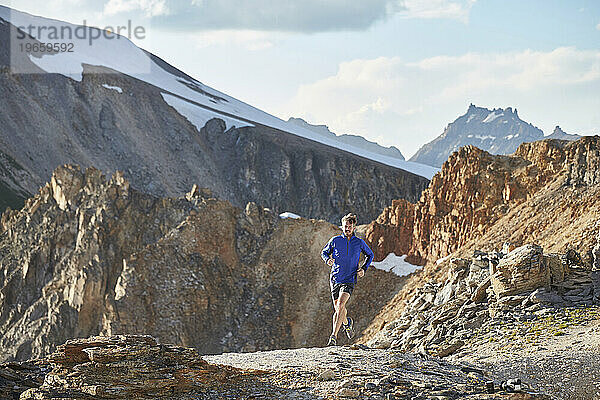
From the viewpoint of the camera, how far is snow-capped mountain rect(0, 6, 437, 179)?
272 feet

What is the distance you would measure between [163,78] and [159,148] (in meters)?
34.8

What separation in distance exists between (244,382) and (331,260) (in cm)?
348

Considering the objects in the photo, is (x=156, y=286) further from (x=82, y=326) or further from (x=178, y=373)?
(x=178, y=373)

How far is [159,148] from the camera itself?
73.3m

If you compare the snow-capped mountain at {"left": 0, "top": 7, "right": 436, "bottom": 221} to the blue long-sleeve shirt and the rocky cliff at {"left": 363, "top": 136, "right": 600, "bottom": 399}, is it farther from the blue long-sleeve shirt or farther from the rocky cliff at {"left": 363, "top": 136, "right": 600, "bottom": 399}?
→ the blue long-sleeve shirt

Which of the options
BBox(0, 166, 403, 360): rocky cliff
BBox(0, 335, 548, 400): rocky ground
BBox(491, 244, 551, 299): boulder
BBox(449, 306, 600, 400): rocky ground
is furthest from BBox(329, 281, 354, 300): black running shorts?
BBox(0, 166, 403, 360): rocky cliff

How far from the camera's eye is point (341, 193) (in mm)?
75125

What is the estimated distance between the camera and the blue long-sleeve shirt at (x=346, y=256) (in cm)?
1021

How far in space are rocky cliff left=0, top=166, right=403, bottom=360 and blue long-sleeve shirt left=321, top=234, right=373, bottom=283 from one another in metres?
15.1

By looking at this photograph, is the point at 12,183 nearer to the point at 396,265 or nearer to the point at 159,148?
the point at 159,148

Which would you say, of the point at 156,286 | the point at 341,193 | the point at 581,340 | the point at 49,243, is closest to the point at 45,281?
the point at 49,243

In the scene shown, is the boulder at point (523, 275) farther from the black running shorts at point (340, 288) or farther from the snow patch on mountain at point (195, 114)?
the snow patch on mountain at point (195, 114)

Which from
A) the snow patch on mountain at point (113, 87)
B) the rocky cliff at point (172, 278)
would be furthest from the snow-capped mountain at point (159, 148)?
the rocky cliff at point (172, 278)

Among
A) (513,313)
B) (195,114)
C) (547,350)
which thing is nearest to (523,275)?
(513,313)
